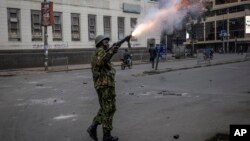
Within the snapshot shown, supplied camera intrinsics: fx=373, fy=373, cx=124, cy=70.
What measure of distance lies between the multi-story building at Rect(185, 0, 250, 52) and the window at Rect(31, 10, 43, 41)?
55.2m

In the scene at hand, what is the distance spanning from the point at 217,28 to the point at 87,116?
93691 mm

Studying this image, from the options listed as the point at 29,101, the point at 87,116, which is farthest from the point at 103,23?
the point at 87,116

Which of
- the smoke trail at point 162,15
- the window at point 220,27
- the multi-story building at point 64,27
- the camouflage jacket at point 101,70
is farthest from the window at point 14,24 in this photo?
the window at point 220,27

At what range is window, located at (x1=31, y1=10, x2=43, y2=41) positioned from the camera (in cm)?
3403

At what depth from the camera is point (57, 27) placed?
119ft

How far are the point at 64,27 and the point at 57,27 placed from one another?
2.62 feet

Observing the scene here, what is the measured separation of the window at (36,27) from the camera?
34.0 meters

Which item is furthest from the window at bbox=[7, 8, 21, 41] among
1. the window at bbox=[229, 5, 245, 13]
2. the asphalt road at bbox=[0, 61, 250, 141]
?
the window at bbox=[229, 5, 245, 13]

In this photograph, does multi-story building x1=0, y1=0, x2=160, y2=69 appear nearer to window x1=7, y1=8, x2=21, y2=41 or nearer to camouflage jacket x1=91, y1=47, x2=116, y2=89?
window x1=7, y1=8, x2=21, y2=41

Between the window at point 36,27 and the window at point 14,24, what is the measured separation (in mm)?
1427

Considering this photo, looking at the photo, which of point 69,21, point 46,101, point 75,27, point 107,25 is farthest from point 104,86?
point 107,25

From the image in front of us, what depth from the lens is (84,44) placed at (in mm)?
38625

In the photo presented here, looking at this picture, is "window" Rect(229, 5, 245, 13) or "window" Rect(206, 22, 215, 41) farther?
"window" Rect(206, 22, 215, 41)

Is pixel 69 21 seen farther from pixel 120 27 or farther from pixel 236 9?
pixel 236 9
